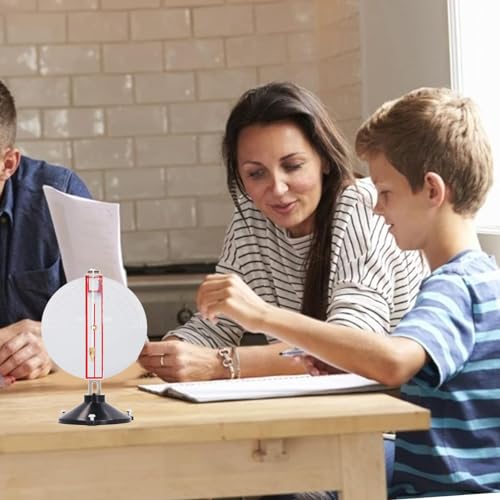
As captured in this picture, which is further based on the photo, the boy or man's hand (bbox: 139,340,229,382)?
man's hand (bbox: 139,340,229,382)

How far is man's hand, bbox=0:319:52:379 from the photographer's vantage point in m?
2.64

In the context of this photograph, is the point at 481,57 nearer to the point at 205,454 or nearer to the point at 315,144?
the point at 315,144

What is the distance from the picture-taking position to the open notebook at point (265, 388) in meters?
1.97

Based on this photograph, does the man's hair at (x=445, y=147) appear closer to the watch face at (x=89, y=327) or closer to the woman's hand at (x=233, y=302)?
the woman's hand at (x=233, y=302)

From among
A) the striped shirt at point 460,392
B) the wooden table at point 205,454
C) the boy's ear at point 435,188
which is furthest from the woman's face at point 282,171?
the wooden table at point 205,454

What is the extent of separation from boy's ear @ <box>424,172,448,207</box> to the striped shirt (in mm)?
161

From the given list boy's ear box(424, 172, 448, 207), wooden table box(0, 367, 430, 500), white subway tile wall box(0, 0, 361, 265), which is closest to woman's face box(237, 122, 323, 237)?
boy's ear box(424, 172, 448, 207)

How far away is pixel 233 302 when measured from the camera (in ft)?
6.81

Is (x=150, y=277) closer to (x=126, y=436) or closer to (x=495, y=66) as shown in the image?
(x=495, y=66)

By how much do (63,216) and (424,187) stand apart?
0.76 m

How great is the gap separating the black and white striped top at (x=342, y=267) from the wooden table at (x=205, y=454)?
0.82m

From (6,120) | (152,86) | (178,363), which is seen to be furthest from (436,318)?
(152,86)

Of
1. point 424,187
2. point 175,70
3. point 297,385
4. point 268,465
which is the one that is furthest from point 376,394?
point 175,70

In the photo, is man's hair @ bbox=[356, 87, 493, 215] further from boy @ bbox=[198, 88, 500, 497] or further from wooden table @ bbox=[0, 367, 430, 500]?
wooden table @ bbox=[0, 367, 430, 500]
